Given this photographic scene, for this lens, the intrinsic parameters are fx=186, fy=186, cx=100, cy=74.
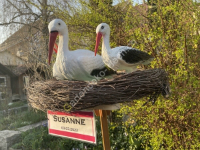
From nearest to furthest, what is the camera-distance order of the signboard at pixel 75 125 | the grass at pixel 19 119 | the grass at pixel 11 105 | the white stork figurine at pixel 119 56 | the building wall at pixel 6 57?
the signboard at pixel 75 125
the white stork figurine at pixel 119 56
the grass at pixel 19 119
the grass at pixel 11 105
the building wall at pixel 6 57

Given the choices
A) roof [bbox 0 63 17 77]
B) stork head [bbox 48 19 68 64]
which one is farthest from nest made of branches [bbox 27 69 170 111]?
roof [bbox 0 63 17 77]

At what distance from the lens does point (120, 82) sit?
915 mm

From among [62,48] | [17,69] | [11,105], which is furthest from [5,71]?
[62,48]

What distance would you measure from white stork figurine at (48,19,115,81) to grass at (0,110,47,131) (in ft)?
13.5

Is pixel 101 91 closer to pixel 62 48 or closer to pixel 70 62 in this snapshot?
pixel 70 62

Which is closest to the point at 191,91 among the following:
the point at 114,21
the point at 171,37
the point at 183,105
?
the point at 183,105

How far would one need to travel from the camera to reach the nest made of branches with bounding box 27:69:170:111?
88 cm

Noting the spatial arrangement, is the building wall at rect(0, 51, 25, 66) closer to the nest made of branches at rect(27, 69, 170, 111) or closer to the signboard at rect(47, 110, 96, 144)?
the signboard at rect(47, 110, 96, 144)

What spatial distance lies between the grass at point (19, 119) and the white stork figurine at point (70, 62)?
4.10m

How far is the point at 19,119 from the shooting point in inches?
209

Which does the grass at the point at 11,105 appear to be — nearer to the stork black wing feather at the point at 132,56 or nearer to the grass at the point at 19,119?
the grass at the point at 19,119

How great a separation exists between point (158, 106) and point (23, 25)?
5.33 metres

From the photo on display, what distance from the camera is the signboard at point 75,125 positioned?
1.05m

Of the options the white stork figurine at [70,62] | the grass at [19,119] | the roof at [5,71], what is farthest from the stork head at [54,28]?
the roof at [5,71]
